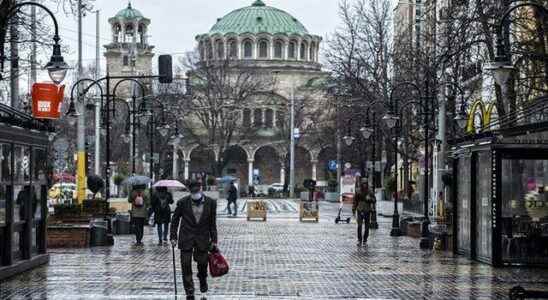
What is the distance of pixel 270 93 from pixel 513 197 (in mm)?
92413

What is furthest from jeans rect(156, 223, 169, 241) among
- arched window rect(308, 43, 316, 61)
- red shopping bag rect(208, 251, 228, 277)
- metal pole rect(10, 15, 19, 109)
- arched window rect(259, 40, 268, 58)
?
arched window rect(308, 43, 316, 61)

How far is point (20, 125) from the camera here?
21328mm

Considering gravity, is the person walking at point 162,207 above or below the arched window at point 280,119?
below

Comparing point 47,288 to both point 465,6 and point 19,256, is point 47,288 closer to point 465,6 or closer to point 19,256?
point 19,256

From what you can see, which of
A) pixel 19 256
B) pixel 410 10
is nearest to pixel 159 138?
pixel 410 10

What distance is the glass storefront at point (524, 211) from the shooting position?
23.6m

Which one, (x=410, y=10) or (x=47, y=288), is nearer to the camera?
(x=47, y=288)

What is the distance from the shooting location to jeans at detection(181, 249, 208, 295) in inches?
639

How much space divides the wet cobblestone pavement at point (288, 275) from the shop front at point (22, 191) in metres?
0.42

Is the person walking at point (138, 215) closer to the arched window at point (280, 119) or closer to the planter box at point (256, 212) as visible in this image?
the planter box at point (256, 212)

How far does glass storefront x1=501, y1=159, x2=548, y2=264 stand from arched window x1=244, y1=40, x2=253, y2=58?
376ft

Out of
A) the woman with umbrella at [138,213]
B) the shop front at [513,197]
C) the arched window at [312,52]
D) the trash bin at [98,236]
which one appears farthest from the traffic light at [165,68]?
the arched window at [312,52]

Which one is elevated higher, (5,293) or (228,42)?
(228,42)

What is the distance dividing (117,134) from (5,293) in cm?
7348
